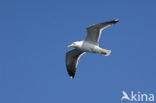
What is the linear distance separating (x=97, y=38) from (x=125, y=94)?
393 centimetres

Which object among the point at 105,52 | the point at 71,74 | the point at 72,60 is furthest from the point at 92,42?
the point at 71,74

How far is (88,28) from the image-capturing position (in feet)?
57.3

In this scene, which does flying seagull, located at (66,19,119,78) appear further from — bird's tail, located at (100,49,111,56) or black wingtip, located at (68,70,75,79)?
black wingtip, located at (68,70,75,79)

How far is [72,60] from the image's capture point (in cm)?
1933

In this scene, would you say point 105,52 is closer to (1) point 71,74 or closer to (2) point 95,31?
(2) point 95,31

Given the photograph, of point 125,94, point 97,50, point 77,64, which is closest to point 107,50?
point 97,50

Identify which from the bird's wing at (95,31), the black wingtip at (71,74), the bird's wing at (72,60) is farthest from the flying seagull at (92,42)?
the black wingtip at (71,74)

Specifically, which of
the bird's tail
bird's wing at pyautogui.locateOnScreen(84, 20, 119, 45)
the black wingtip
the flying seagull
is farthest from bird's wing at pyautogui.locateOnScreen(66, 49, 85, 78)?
the bird's tail

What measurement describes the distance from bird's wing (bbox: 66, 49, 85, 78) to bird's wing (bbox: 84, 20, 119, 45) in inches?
51.3

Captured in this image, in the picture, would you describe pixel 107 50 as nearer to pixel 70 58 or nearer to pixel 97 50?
pixel 97 50

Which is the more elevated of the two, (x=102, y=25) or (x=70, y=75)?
(x=102, y=25)

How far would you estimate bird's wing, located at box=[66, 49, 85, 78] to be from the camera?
19072mm

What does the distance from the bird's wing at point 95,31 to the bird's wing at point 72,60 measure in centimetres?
130

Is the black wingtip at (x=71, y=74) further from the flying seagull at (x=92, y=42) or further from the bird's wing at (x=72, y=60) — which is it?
the flying seagull at (x=92, y=42)
